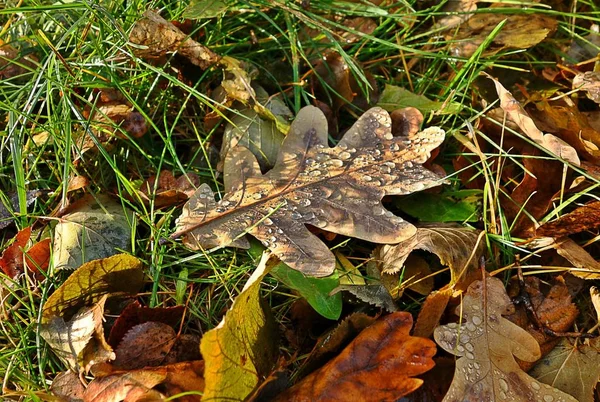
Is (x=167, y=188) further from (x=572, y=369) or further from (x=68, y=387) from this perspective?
(x=572, y=369)

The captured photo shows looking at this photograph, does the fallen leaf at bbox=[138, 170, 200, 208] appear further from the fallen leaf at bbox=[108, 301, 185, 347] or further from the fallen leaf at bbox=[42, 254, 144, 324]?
the fallen leaf at bbox=[108, 301, 185, 347]

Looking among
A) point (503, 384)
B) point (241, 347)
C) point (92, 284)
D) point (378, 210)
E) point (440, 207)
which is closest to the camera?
point (241, 347)

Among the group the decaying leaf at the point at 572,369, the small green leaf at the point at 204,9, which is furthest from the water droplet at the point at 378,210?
the small green leaf at the point at 204,9

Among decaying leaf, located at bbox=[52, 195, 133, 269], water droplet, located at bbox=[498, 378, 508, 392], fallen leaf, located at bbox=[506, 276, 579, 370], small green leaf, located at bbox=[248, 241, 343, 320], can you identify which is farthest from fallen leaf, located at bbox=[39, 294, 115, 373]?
fallen leaf, located at bbox=[506, 276, 579, 370]

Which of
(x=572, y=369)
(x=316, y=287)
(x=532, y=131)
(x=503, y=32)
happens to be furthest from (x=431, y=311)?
(x=503, y=32)

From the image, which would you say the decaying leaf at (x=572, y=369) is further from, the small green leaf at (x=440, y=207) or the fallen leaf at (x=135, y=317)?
the fallen leaf at (x=135, y=317)

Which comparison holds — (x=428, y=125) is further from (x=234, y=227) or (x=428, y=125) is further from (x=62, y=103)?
(x=62, y=103)

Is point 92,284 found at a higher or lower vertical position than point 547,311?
higher

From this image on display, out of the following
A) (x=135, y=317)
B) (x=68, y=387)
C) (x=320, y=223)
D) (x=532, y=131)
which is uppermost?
(x=532, y=131)
